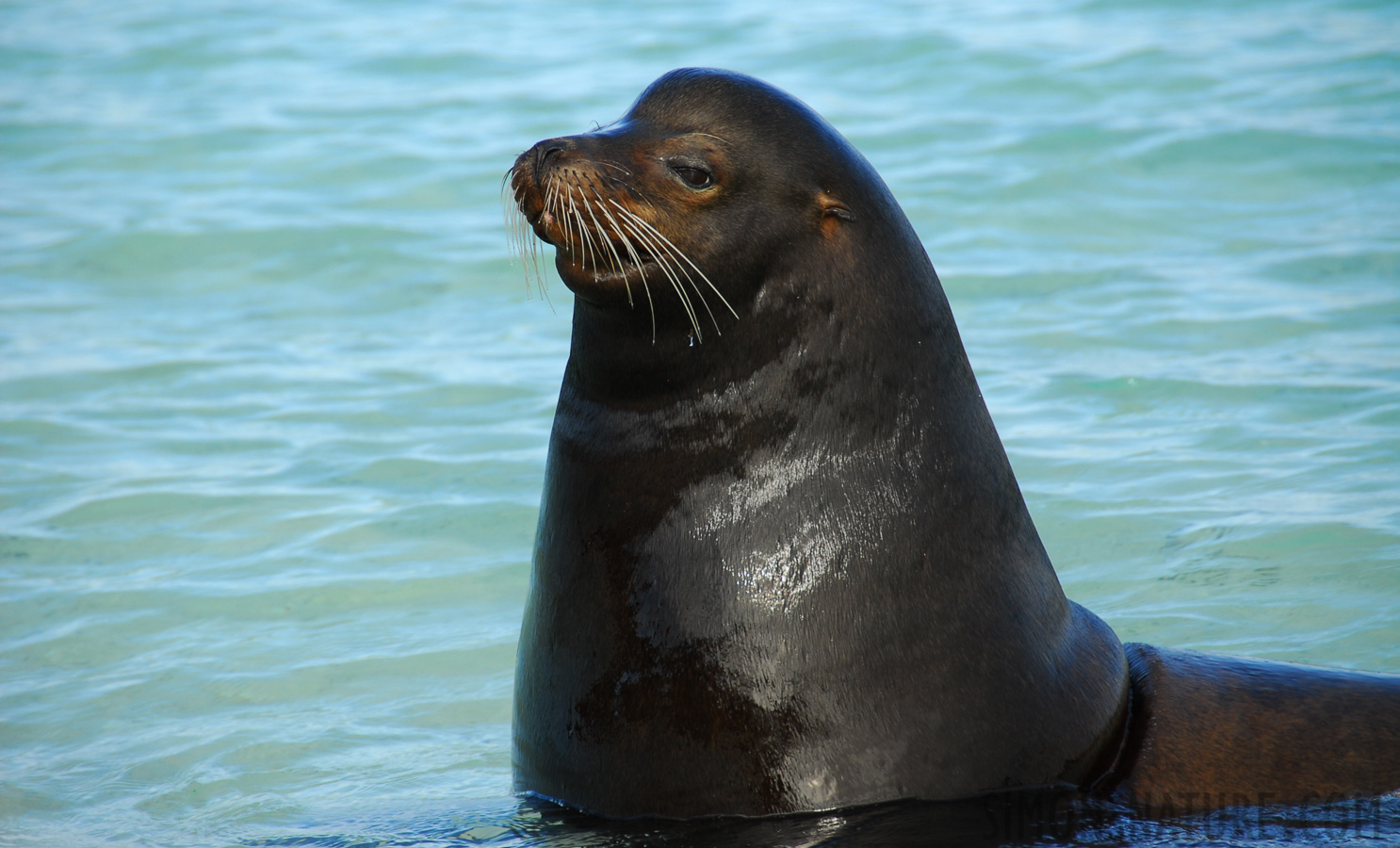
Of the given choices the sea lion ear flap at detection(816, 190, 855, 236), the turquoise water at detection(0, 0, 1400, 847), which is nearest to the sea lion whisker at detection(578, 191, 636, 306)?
the sea lion ear flap at detection(816, 190, 855, 236)

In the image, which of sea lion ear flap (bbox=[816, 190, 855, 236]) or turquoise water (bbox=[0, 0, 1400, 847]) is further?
turquoise water (bbox=[0, 0, 1400, 847])

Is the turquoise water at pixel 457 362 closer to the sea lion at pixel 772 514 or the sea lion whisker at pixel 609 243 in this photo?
the sea lion at pixel 772 514

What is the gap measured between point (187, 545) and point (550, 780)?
3.49m

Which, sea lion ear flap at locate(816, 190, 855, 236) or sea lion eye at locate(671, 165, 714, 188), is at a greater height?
sea lion eye at locate(671, 165, 714, 188)

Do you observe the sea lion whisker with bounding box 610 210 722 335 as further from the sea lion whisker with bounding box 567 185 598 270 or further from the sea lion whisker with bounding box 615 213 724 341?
the sea lion whisker with bounding box 567 185 598 270

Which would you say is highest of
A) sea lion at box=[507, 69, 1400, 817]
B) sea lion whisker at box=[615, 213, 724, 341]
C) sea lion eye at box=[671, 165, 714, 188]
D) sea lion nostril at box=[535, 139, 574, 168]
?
sea lion nostril at box=[535, 139, 574, 168]

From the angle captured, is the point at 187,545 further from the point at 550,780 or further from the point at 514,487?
the point at 550,780

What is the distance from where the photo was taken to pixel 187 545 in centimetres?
678

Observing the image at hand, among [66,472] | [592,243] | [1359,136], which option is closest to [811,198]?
[592,243]

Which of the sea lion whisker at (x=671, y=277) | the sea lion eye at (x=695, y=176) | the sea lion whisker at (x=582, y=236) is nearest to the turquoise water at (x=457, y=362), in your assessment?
the sea lion whisker at (x=671, y=277)

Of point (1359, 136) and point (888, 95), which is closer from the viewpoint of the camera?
point (1359, 136)

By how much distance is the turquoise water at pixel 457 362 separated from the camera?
5285 millimetres

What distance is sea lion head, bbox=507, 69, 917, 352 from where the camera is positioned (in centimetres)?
356

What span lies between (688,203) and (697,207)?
24mm
